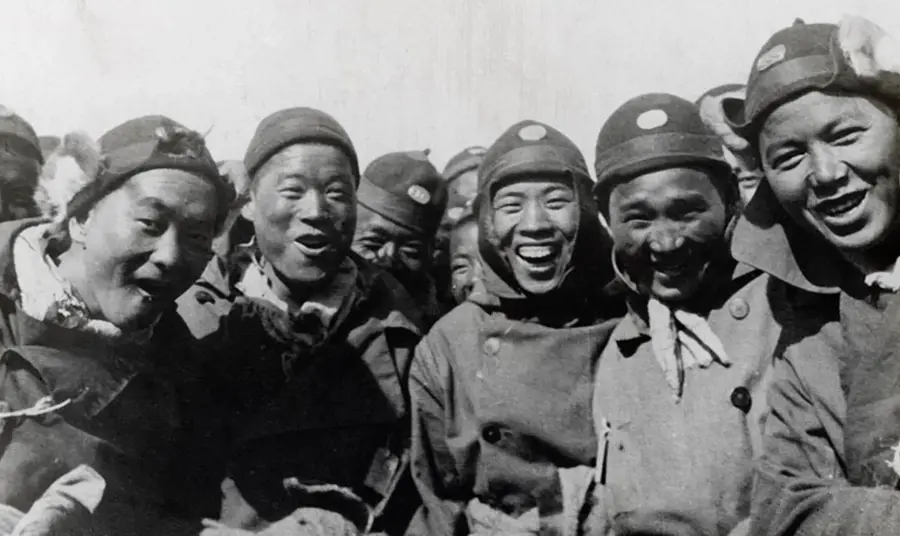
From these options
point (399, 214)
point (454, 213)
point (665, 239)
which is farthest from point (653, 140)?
point (399, 214)

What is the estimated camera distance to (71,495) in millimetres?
2623

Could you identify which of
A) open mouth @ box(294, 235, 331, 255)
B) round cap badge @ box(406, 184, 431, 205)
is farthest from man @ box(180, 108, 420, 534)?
round cap badge @ box(406, 184, 431, 205)

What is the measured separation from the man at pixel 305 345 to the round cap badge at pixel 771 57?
1.04 meters

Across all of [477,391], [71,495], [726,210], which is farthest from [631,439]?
[71,495]

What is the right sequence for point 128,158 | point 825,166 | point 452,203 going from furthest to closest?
point 452,203, point 128,158, point 825,166

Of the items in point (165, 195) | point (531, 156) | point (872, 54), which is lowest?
point (165, 195)

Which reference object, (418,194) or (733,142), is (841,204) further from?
(418,194)

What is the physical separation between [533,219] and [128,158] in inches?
39.3

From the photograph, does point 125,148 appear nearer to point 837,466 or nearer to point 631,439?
point 631,439

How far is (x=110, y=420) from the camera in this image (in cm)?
270

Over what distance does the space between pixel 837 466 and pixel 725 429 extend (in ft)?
0.79

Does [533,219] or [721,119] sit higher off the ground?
[721,119]

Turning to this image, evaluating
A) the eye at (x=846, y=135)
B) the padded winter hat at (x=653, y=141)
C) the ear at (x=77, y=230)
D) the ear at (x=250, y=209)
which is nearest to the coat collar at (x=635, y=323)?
the padded winter hat at (x=653, y=141)

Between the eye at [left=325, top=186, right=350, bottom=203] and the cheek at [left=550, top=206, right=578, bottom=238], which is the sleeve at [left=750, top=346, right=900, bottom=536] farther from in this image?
the eye at [left=325, top=186, right=350, bottom=203]
